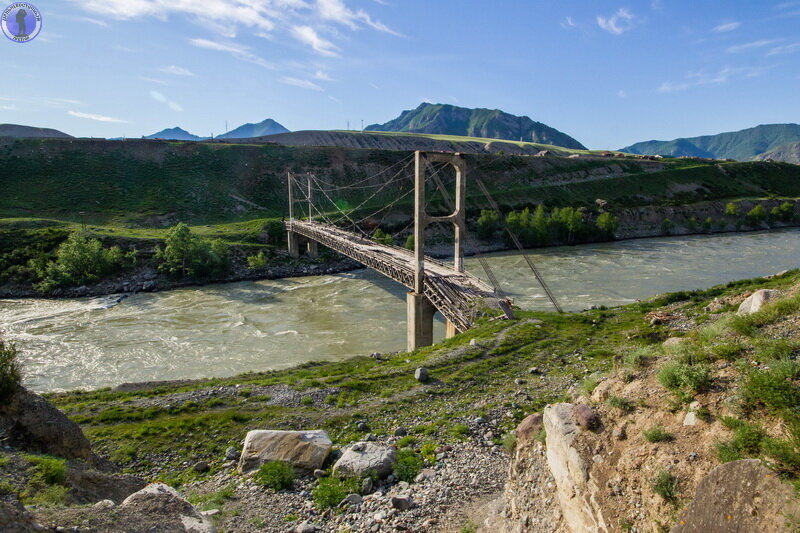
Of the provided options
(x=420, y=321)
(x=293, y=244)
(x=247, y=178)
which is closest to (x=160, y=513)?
(x=420, y=321)

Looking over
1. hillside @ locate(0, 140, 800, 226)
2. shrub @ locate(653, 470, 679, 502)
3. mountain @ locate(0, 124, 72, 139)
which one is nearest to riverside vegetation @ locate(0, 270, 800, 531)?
shrub @ locate(653, 470, 679, 502)

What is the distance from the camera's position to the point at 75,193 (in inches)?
1967

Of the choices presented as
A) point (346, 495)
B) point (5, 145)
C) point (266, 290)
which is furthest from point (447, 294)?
point (5, 145)

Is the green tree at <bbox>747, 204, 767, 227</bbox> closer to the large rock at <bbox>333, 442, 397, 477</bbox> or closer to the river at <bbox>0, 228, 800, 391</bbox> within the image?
the river at <bbox>0, 228, 800, 391</bbox>

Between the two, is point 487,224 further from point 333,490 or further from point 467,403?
point 333,490

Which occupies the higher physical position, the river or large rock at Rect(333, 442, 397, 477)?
large rock at Rect(333, 442, 397, 477)

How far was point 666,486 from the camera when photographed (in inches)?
146

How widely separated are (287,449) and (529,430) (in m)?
4.29

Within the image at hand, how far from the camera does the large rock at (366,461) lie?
707 cm

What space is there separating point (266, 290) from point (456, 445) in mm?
27297

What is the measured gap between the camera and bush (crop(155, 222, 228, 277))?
34469 mm

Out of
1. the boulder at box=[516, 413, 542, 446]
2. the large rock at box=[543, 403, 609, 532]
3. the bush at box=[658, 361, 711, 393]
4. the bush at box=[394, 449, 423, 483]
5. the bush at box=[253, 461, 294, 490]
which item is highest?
the bush at box=[658, 361, 711, 393]

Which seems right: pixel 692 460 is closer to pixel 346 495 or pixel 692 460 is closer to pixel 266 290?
pixel 346 495

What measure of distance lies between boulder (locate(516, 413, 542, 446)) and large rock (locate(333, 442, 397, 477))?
238cm
